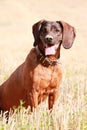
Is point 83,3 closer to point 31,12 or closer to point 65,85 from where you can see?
point 31,12

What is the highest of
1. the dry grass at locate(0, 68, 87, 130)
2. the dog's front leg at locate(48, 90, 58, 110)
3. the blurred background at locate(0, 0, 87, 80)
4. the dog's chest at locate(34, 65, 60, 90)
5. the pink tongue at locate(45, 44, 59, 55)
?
the pink tongue at locate(45, 44, 59, 55)

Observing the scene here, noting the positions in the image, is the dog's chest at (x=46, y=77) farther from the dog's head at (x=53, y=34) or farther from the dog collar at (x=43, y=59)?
the dog's head at (x=53, y=34)

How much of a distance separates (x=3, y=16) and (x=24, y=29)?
1894mm

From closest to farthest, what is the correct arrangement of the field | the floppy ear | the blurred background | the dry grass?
the dry grass → the field → the floppy ear → the blurred background

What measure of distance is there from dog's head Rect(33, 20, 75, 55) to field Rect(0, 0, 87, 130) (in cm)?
87

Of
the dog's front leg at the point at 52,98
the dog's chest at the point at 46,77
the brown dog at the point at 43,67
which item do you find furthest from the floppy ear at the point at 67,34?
the dog's front leg at the point at 52,98

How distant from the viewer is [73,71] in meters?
12.2

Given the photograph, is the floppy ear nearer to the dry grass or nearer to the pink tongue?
the pink tongue

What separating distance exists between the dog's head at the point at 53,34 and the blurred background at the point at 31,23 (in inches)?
169

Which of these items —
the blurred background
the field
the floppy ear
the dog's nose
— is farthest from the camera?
the blurred background

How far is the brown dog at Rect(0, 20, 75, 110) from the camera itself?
8148 millimetres

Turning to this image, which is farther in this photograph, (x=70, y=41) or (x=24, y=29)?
(x=24, y=29)

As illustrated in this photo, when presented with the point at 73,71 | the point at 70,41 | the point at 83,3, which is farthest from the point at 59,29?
the point at 83,3

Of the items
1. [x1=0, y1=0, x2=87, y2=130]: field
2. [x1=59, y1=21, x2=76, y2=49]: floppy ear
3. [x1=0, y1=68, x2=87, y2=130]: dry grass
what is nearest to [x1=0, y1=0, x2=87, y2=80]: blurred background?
[x1=0, y1=0, x2=87, y2=130]: field
